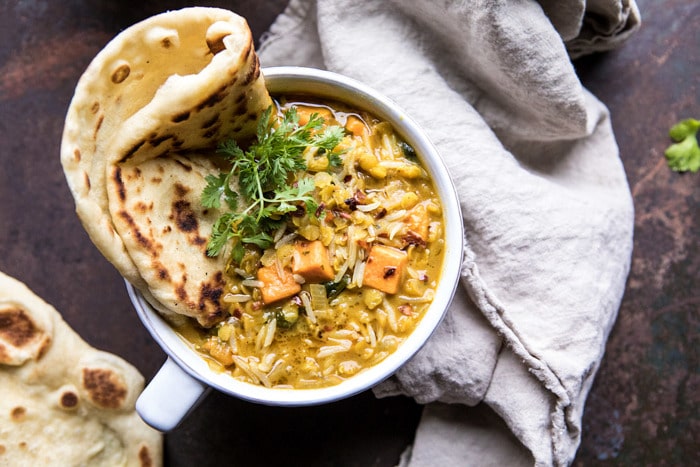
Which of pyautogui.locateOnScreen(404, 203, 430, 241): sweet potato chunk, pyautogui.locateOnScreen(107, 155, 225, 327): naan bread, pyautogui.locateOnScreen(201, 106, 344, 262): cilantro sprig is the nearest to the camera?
pyautogui.locateOnScreen(107, 155, 225, 327): naan bread

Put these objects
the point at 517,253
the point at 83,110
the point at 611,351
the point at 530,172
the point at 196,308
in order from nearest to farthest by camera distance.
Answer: the point at 83,110
the point at 196,308
the point at 517,253
the point at 530,172
the point at 611,351

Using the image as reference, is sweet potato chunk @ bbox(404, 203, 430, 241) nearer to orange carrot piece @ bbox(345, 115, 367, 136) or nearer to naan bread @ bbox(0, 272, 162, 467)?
orange carrot piece @ bbox(345, 115, 367, 136)

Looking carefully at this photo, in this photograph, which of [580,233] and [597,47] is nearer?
[580,233]

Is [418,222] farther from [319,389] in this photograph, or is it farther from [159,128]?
[159,128]

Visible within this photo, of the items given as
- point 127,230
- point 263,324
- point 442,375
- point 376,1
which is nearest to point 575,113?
point 376,1

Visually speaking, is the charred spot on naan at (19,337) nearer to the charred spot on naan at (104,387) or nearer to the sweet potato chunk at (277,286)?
the charred spot on naan at (104,387)

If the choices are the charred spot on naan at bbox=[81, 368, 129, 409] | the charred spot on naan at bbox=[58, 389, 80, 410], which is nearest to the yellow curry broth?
the charred spot on naan at bbox=[81, 368, 129, 409]

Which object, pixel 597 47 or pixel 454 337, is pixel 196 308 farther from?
pixel 597 47

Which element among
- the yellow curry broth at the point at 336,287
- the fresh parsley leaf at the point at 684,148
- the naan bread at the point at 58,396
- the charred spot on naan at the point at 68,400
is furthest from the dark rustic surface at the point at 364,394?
the yellow curry broth at the point at 336,287
